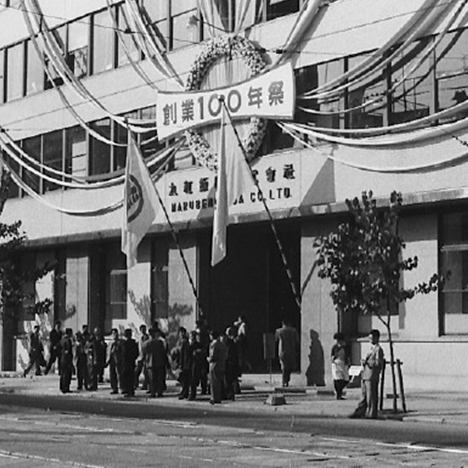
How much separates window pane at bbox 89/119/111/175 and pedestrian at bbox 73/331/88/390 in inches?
338

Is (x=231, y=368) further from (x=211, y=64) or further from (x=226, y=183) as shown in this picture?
(x=211, y=64)

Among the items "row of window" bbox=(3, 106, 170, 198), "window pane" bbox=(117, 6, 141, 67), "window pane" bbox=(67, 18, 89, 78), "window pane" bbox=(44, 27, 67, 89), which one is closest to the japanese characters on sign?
"row of window" bbox=(3, 106, 170, 198)

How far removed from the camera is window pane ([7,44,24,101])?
151 ft

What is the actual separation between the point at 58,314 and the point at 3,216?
16.9 ft

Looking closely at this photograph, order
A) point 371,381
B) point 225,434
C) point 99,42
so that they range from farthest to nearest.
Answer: point 99,42, point 371,381, point 225,434

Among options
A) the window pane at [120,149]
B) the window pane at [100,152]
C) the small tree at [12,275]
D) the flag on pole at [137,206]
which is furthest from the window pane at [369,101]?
the small tree at [12,275]

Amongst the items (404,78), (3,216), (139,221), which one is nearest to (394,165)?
(404,78)

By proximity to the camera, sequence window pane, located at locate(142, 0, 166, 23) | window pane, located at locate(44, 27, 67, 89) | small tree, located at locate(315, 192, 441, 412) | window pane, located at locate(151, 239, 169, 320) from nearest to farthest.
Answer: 1. small tree, located at locate(315, 192, 441, 412)
2. window pane, located at locate(151, 239, 169, 320)
3. window pane, located at locate(142, 0, 166, 23)
4. window pane, located at locate(44, 27, 67, 89)

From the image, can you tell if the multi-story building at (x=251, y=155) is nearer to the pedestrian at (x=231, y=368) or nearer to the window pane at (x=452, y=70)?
the window pane at (x=452, y=70)

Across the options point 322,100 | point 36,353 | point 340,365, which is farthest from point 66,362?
point 322,100

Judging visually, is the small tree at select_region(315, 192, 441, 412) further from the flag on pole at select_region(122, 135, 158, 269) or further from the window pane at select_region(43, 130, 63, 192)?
the window pane at select_region(43, 130, 63, 192)

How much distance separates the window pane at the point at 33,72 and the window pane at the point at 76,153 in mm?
2986

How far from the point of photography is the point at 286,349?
32.2 metres

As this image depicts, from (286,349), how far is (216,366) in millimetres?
4856
